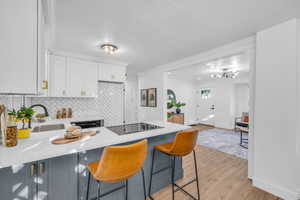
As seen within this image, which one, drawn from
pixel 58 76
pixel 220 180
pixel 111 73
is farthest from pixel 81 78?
pixel 220 180

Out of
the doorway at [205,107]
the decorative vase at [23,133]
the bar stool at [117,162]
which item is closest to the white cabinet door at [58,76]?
the decorative vase at [23,133]

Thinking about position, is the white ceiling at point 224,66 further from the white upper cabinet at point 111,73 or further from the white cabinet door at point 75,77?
the white cabinet door at point 75,77

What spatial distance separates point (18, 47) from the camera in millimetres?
930

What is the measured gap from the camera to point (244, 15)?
167 cm

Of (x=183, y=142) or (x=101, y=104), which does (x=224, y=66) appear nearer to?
(x=183, y=142)

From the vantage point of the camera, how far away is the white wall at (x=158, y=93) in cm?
421

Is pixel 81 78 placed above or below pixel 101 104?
above

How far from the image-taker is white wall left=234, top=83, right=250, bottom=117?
19.9 feet

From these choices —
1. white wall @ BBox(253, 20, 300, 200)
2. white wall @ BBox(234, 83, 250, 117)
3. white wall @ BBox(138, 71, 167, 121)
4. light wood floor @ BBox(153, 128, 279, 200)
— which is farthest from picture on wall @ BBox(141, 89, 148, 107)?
white wall @ BBox(234, 83, 250, 117)

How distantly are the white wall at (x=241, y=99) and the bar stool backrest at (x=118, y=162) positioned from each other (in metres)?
6.69

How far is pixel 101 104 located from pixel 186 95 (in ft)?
16.1

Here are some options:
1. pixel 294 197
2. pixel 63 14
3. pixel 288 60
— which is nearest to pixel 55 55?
pixel 63 14

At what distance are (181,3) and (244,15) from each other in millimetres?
898

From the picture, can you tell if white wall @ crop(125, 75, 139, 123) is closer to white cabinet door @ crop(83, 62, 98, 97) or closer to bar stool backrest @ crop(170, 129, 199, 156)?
white cabinet door @ crop(83, 62, 98, 97)
